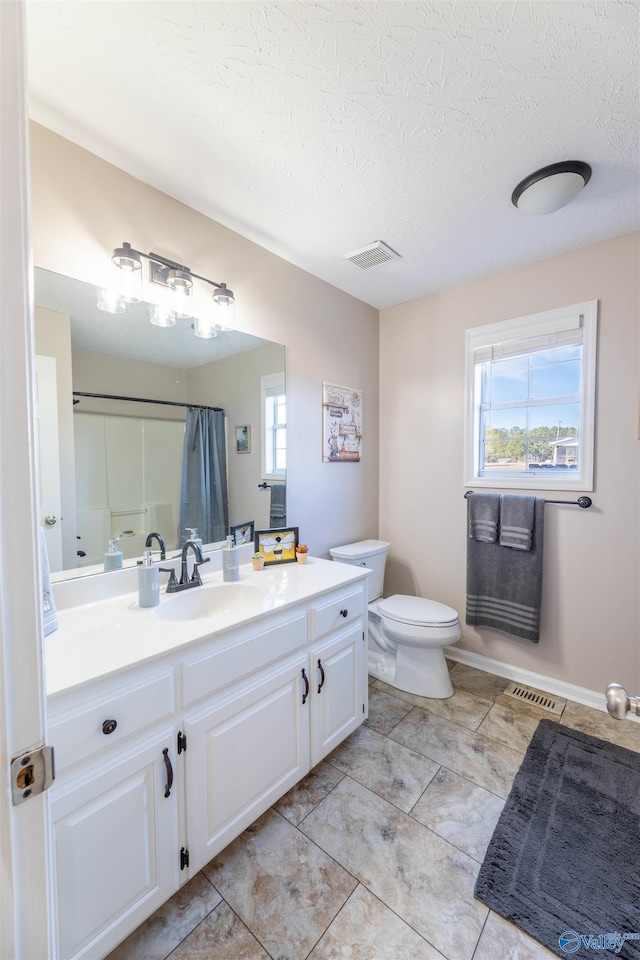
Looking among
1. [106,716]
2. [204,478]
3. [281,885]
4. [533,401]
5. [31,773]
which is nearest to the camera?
[31,773]

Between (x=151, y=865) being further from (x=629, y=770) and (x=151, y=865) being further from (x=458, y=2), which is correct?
(x=458, y=2)

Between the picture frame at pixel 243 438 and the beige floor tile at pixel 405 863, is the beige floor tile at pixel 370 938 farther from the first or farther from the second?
the picture frame at pixel 243 438

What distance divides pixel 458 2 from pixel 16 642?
165 cm

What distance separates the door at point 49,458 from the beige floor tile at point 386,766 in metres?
1.47

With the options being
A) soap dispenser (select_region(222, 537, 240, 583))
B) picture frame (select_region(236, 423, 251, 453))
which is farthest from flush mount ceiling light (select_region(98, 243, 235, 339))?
soap dispenser (select_region(222, 537, 240, 583))

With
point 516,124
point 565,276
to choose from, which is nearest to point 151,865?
point 516,124

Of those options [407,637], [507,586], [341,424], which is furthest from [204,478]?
[507,586]

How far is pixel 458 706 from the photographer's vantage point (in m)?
2.10

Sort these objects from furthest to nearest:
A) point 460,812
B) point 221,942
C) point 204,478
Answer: point 204,478, point 460,812, point 221,942

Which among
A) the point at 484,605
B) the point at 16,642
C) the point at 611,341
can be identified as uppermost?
the point at 611,341

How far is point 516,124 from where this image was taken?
1.30 meters

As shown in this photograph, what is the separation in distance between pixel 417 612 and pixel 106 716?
66.2 inches

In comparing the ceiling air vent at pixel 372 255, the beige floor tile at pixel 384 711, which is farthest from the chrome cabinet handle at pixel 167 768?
the ceiling air vent at pixel 372 255

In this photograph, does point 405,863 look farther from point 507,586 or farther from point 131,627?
point 507,586
